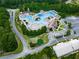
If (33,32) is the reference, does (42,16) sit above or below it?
above

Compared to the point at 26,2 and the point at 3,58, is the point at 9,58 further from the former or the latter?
the point at 26,2

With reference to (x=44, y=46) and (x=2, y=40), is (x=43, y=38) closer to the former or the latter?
(x=44, y=46)

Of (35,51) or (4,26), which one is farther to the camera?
(4,26)

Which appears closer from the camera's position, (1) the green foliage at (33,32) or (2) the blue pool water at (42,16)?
(1) the green foliage at (33,32)

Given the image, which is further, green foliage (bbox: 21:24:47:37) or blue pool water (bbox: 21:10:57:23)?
blue pool water (bbox: 21:10:57:23)

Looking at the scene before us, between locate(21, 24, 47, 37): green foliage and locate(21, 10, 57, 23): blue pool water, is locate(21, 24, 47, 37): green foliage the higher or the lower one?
the lower one

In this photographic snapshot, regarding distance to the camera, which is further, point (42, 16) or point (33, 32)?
point (42, 16)

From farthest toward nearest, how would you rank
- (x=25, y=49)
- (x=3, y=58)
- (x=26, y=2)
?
(x=26, y=2) < (x=25, y=49) < (x=3, y=58)

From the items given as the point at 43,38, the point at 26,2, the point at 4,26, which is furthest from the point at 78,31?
the point at 26,2

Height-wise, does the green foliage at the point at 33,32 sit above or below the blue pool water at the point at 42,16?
below

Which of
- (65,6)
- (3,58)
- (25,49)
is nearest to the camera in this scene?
(3,58)
